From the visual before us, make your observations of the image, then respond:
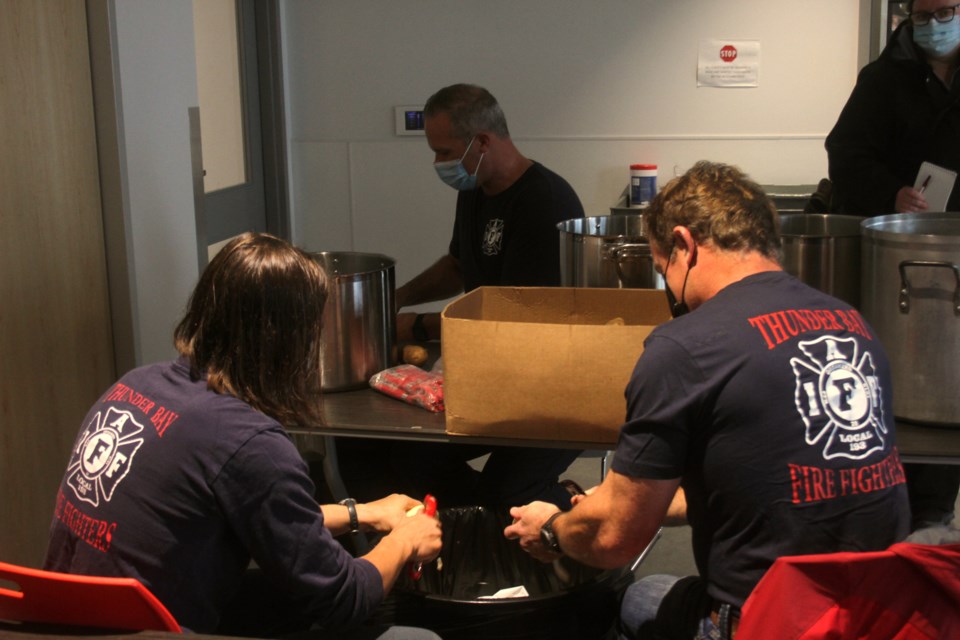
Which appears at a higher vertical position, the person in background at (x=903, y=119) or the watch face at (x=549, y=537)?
the person in background at (x=903, y=119)

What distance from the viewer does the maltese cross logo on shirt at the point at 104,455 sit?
4.33 ft

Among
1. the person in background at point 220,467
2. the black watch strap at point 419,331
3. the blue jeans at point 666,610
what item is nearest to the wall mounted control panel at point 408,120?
the black watch strap at point 419,331

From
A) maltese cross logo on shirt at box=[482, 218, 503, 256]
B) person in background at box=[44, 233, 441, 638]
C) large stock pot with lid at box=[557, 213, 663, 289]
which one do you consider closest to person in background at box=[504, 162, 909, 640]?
person in background at box=[44, 233, 441, 638]

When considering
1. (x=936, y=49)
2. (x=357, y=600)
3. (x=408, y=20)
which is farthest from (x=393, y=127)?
(x=357, y=600)

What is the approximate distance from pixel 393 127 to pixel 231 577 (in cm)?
316

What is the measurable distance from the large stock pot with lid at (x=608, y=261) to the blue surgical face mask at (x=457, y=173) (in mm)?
538

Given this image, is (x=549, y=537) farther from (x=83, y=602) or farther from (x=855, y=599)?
(x=83, y=602)

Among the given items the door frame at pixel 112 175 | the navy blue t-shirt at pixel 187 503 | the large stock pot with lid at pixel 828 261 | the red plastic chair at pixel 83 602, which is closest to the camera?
the red plastic chair at pixel 83 602

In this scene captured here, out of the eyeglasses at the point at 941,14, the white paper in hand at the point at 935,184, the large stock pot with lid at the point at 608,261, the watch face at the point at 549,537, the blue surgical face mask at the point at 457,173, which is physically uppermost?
the eyeglasses at the point at 941,14

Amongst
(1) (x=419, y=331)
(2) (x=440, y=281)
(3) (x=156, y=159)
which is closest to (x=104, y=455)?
(1) (x=419, y=331)

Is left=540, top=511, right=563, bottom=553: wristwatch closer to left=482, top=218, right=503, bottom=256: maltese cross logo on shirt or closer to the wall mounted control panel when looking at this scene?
left=482, top=218, right=503, bottom=256: maltese cross logo on shirt

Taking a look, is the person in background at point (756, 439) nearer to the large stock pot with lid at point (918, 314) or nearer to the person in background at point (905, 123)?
the large stock pot with lid at point (918, 314)

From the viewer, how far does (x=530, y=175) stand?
265 cm

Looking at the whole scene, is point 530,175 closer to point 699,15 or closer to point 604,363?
point 604,363
